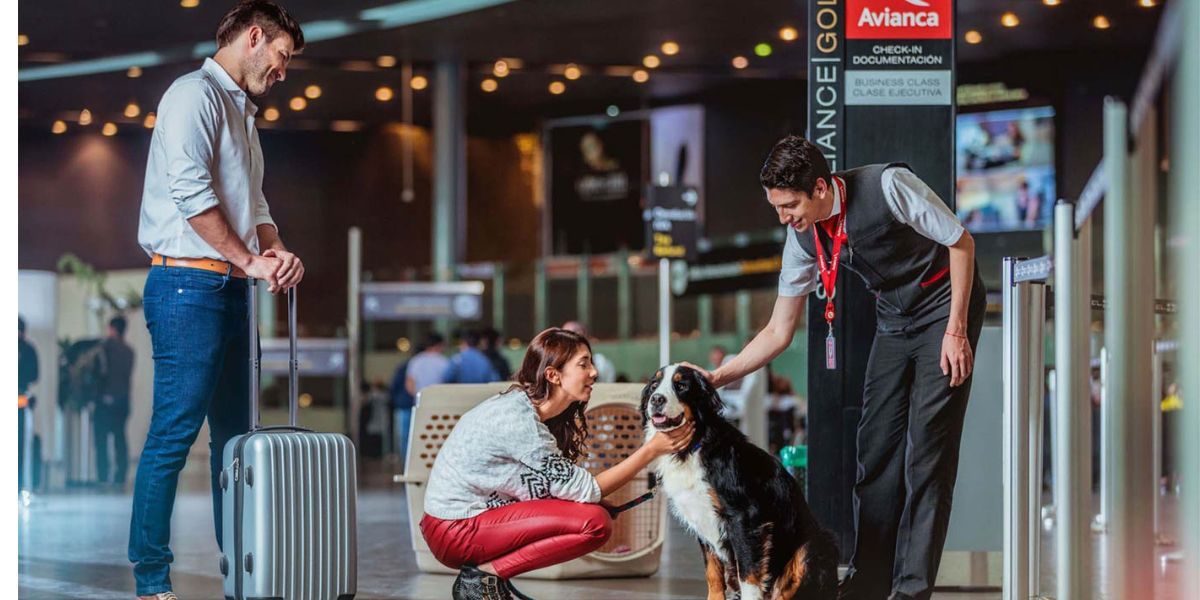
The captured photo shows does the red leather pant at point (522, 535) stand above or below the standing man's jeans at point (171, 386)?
→ below

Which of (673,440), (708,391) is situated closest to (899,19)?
(708,391)

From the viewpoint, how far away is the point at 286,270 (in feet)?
12.6

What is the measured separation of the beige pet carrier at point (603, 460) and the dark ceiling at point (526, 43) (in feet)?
32.2

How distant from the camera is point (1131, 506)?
1168 millimetres

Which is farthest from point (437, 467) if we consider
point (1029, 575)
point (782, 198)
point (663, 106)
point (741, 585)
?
point (663, 106)

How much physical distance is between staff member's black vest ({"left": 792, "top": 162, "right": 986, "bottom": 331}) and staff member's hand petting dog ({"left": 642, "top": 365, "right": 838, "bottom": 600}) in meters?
0.63

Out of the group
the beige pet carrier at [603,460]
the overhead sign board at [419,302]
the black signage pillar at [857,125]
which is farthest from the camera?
the overhead sign board at [419,302]

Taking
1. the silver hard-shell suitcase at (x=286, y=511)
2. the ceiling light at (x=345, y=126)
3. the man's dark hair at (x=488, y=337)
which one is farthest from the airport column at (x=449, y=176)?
the silver hard-shell suitcase at (x=286, y=511)

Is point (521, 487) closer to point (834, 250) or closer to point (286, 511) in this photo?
point (286, 511)

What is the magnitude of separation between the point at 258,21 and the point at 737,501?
77.1 inches

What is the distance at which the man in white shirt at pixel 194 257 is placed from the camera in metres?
3.86

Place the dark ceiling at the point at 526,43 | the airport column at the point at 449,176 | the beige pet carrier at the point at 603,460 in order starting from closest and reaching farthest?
1. the beige pet carrier at the point at 603,460
2. the dark ceiling at the point at 526,43
3. the airport column at the point at 449,176

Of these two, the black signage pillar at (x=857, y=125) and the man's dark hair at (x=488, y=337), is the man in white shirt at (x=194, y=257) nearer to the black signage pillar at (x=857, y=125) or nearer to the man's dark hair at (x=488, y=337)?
the black signage pillar at (x=857, y=125)

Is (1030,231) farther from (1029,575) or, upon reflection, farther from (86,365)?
(1029,575)
